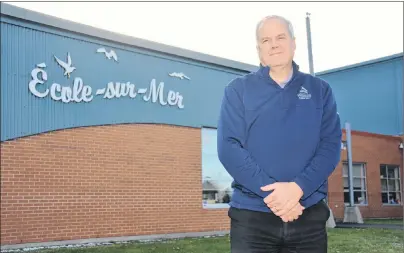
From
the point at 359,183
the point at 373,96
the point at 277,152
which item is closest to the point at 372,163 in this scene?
the point at 359,183

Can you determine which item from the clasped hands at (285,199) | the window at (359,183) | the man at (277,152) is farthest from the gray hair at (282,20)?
the window at (359,183)

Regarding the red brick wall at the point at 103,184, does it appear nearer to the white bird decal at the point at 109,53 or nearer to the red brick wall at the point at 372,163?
the white bird decal at the point at 109,53

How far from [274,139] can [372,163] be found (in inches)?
842

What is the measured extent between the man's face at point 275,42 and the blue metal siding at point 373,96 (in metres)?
23.6

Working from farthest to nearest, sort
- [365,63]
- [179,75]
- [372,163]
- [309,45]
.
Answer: [365,63], [372,163], [309,45], [179,75]

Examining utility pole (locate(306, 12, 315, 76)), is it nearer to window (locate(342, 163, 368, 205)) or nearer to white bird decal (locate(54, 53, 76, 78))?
window (locate(342, 163, 368, 205))

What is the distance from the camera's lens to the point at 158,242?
35.5 feet

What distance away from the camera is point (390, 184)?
76.3 feet

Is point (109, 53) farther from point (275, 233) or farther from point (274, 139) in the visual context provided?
point (275, 233)

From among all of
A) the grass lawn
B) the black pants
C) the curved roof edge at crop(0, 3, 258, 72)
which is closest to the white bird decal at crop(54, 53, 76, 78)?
the curved roof edge at crop(0, 3, 258, 72)

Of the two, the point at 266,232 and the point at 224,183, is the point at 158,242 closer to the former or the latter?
the point at 224,183

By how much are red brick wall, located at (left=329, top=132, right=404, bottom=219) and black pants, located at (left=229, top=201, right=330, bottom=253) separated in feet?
61.0

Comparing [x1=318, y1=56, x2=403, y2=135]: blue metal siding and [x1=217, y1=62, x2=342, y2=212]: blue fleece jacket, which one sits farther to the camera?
[x1=318, y1=56, x2=403, y2=135]: blue metal siding

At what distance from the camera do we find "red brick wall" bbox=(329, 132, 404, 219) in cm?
2031
